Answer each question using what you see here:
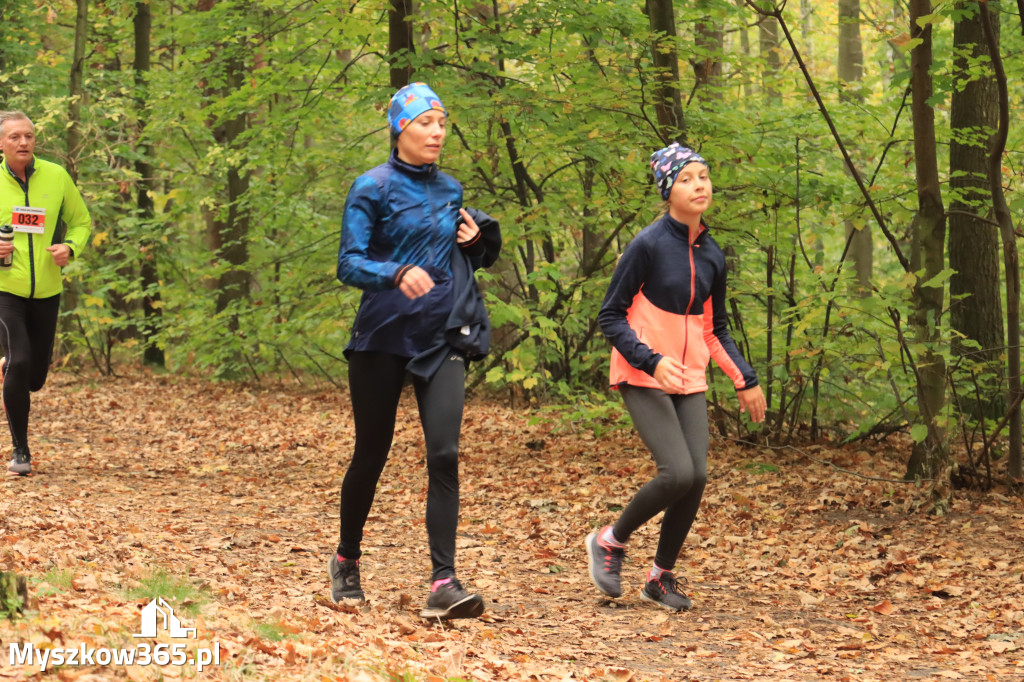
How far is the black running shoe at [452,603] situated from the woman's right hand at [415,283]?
1.33 m

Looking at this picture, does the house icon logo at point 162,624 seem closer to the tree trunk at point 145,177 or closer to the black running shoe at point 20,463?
the black running shoe at point 20,463

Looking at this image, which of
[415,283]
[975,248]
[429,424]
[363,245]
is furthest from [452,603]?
[975,248]

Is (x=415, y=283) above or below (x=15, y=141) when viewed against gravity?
below

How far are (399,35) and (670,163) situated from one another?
20.6 ft

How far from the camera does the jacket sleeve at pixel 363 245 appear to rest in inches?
162

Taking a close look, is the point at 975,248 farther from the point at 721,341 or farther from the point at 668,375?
the point at 668,375

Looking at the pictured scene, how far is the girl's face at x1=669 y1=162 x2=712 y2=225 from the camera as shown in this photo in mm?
4910

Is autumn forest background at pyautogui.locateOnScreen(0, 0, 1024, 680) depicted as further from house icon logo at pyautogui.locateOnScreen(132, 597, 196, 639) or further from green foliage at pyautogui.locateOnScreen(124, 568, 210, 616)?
house icon logo at pyautogui.locateOnScreen(132, 597, 196, 639)

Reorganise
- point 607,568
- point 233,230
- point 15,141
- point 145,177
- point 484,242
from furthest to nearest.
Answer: point 233,230 < point 145,177 < point 15,141 < point 607,568 < point 484,242

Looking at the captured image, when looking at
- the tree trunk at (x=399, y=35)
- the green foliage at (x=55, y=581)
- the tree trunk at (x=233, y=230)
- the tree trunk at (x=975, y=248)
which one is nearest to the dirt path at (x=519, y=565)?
the green foliage at (x=55, y=581)

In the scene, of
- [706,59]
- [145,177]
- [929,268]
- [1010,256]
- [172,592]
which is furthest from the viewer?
[145,177]

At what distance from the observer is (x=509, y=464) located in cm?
920

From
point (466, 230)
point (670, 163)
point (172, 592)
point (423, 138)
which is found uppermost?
point (423, 138)

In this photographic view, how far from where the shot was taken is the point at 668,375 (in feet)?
15.5
